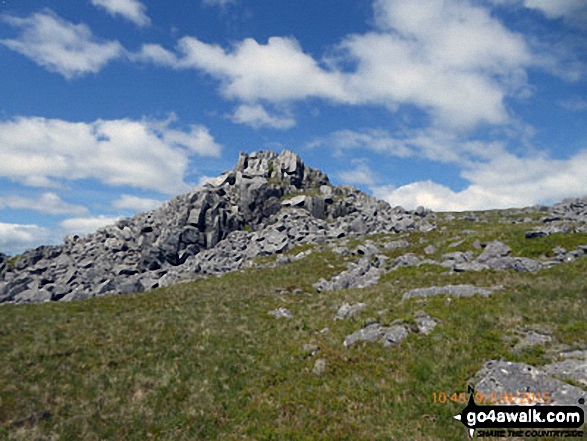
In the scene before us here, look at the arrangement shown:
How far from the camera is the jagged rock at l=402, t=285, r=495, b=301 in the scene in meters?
24.2

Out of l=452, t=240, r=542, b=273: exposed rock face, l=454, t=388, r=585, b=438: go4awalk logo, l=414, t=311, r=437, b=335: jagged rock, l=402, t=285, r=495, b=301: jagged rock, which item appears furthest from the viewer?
l=452, t=240, r=542, b=273: exposed rock face

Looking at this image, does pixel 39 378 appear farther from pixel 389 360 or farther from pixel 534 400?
pixel 534 400

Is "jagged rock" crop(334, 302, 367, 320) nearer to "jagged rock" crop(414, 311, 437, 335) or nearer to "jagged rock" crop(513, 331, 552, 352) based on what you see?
"jagged rock" crop(414, 311, 437, 335)

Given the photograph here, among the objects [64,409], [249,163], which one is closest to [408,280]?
[64,409]

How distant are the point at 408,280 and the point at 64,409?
1090 inches

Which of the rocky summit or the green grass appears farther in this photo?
the rocky summit

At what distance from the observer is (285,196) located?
103125mm

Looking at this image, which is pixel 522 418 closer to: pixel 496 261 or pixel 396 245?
pixel 496 261

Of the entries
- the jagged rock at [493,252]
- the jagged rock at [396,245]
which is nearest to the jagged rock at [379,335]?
the jagged rock at [493,252]

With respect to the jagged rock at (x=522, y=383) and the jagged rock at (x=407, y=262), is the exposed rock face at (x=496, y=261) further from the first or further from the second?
the jagged rock at (x=522, y=383)

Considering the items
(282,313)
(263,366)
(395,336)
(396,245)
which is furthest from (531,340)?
(396,245)

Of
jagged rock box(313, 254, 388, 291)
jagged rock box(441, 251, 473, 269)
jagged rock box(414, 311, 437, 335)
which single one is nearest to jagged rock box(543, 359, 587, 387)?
jagged rock box(414, 311, 437, 335)

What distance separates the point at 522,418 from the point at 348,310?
48.2 feet

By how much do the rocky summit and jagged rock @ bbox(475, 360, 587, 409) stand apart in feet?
160
